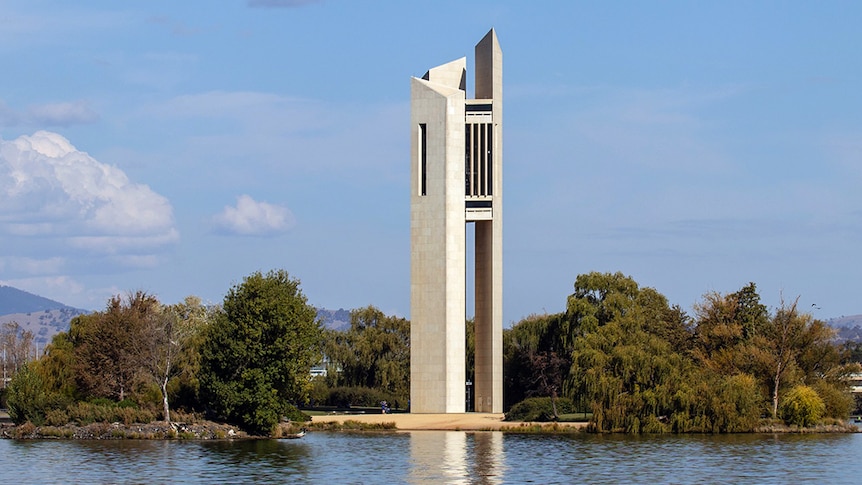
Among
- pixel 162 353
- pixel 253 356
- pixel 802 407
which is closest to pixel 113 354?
pixel 162 353

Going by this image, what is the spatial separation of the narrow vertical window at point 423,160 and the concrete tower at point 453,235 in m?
0.05

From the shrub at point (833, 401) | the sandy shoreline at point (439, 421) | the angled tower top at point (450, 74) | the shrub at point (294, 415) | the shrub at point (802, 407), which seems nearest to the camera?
the shrub at point (802, 407)

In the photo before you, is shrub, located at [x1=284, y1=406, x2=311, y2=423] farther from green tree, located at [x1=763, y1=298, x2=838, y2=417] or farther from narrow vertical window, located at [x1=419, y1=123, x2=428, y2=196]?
green tree, located at [x1=763, y1=298, x2=838, y2=417]

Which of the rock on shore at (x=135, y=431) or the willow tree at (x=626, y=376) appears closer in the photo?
→ the rock on shore at (x=135, y=431)

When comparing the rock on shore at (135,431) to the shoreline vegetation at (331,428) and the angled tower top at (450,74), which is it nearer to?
the shoreline vegetation at (331,428)

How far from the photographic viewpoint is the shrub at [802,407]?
52.8 meters

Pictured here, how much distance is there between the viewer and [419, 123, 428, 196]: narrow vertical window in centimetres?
6575

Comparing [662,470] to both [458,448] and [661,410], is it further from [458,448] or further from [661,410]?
[661,410]

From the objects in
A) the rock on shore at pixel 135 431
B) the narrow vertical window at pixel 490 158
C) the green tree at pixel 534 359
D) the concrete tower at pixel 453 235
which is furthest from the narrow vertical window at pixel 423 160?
the rock on shore at pixel 135 431

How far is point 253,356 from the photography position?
48.8 metres

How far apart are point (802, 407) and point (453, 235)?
20.4m

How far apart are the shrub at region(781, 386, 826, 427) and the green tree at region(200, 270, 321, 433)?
68.3 ft

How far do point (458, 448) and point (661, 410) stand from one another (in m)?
10.3

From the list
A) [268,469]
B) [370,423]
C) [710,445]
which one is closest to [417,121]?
[370,423]
